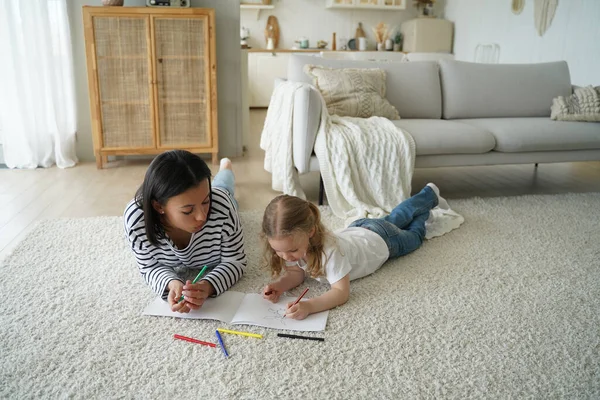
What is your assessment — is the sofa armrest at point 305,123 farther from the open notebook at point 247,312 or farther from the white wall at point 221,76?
the white wall at point 221,76

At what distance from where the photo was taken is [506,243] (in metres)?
2.20

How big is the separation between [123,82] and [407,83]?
6.28ft

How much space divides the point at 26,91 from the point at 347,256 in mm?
2847

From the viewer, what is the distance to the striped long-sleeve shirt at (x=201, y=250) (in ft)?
5.13

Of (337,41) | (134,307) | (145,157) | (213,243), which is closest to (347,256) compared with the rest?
(213,243)

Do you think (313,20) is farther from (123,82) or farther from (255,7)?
(123,82)

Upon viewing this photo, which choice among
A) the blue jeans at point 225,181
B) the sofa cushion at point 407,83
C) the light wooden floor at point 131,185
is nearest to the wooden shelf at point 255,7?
the light wooden floor at point 131,185

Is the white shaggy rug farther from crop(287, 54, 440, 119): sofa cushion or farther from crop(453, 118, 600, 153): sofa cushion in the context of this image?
crop(287, 54, 440, 119): sofa cushion

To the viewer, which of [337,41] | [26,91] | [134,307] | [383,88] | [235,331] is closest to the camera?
[235,331]

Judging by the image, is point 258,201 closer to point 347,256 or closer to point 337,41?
point 347,256

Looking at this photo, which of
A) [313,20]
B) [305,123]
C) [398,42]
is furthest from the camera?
[313,20]

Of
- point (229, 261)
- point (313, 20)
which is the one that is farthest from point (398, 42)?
point (229, 261)

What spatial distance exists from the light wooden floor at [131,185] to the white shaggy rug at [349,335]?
0.57 meters

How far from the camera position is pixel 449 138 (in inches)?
108
